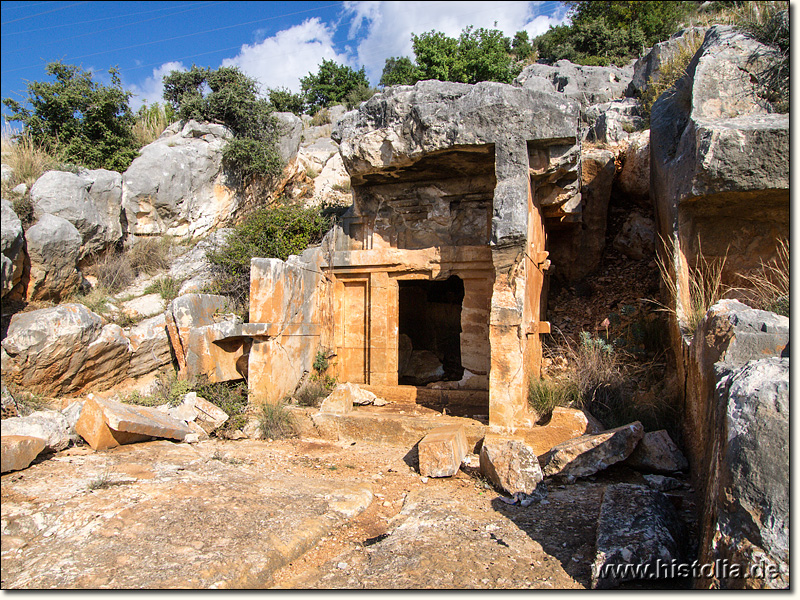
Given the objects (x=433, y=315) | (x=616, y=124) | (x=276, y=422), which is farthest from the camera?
(x=433, y=315)

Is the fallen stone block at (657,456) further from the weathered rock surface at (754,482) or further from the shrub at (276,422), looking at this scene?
the shrub at (276,422)

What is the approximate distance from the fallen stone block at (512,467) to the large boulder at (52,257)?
23.5ft

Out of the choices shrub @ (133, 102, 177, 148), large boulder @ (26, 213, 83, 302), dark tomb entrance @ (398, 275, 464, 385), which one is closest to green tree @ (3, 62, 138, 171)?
shrub @ (133, 102, 177, 148)

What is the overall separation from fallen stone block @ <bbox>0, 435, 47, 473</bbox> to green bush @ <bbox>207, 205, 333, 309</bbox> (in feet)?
13.1

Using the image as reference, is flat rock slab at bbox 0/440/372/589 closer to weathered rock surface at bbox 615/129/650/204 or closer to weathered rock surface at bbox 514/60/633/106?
weathered rock surface at bbox 615/129/650/204

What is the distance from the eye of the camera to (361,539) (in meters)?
3.97

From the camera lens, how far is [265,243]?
28.1ft

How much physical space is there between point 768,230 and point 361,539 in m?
5.99

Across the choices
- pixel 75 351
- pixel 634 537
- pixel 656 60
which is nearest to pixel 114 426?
pixel 75 351

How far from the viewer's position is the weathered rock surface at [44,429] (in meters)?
5.04

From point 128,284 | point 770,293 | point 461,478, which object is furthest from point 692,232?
point 128,284

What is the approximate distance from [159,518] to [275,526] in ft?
2.90

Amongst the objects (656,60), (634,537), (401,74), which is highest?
(401,74)

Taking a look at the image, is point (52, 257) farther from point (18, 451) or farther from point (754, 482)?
point (754, 482)
